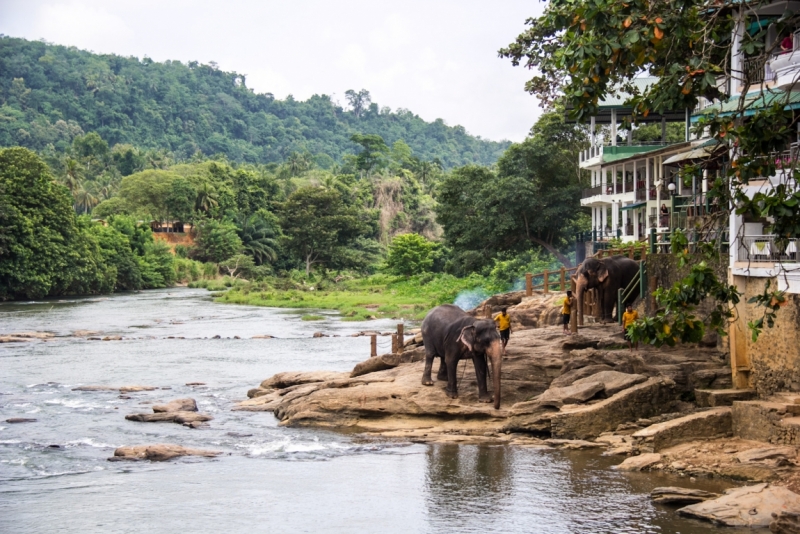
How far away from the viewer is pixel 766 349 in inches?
717

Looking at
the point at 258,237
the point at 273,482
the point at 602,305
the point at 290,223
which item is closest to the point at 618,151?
the point at 602,305

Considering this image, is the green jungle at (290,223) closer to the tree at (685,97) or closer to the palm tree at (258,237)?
the palm tree at (258,237)

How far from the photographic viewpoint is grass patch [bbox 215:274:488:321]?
54953 millimetres

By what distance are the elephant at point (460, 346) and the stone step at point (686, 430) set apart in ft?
12.3

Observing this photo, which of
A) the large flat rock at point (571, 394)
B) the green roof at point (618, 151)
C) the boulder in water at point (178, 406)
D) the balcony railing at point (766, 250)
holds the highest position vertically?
the green roof at point (618, 151)

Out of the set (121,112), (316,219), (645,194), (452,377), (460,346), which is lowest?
(452,377)

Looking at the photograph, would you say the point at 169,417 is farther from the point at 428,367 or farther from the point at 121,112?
the point at 121,112

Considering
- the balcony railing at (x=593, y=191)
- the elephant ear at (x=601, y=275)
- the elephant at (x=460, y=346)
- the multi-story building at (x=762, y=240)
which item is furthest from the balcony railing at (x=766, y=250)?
the balcony railing at (x=593, y=191)

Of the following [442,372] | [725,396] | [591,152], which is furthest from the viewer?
[591,152]

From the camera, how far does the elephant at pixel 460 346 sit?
20.5 m

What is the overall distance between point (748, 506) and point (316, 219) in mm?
67741

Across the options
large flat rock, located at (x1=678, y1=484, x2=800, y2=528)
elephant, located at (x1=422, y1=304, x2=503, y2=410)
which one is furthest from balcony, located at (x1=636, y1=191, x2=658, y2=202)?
large flat rock, located at (x1=678, y1=484, x2=800, y2=528)

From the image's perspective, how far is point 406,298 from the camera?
201 feet

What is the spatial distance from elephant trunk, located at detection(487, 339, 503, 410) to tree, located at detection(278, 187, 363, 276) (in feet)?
198
